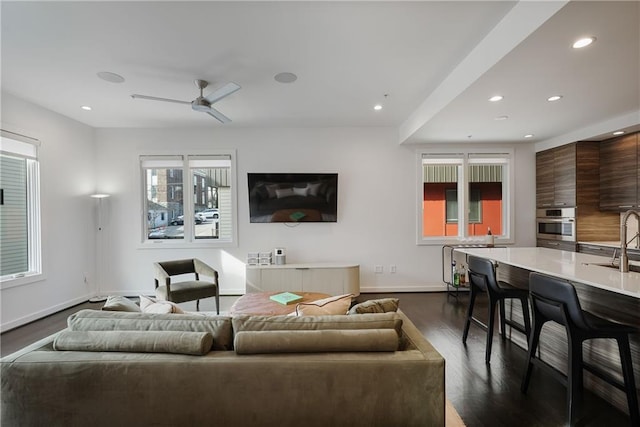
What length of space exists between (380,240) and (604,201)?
3.31 meters

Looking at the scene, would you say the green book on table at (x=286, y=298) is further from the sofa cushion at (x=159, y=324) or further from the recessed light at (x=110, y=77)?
the recessed light at (x=110, y=77)

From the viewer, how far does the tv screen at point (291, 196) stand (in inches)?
185

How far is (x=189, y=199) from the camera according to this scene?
15.8 ft

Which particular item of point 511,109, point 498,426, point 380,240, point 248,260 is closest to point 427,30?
point 511,109

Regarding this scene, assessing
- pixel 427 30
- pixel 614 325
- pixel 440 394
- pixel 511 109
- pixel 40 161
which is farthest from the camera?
pixel 40 161

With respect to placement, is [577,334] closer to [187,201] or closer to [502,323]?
[502,323]

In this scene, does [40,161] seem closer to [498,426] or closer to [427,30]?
[427,30]

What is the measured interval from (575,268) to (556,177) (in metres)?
Answer: 3.13

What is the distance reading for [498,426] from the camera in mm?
1826

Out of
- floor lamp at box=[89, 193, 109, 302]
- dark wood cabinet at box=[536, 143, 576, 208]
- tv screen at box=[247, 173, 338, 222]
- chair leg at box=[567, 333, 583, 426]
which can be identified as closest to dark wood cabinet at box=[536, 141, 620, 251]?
dark wood cabinet at box=[536, 143, 576, 208]

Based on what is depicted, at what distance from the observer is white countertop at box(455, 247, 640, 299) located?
172 centimetres

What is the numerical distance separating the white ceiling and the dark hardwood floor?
2.56 meters

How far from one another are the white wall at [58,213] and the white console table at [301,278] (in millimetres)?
2645

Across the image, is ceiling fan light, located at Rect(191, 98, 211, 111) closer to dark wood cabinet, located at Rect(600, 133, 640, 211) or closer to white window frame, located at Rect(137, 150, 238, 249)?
white window frame, located at Rect(137, 150, 238, 249)
